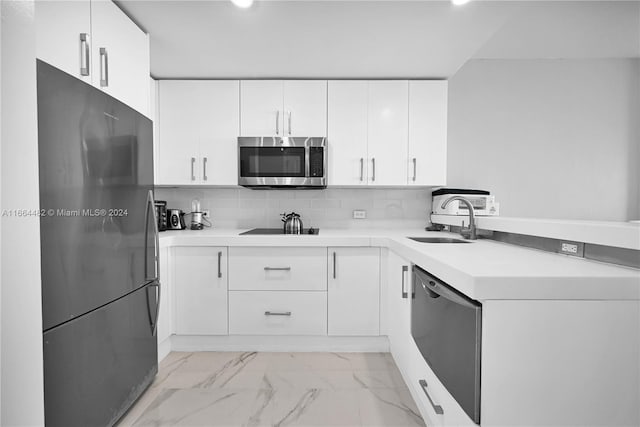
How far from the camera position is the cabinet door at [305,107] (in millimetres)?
2654

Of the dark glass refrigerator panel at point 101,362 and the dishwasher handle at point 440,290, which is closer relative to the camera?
the dishwasher handle at point 440,290

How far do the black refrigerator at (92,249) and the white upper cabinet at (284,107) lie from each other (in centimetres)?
107

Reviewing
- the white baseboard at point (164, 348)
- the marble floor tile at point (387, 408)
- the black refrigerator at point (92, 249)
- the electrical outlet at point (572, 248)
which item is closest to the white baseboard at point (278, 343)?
the white baseboard at point (164, 348)

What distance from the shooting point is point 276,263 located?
7.73 ft

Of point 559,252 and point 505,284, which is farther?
point 559,252

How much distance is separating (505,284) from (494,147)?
2598 mm

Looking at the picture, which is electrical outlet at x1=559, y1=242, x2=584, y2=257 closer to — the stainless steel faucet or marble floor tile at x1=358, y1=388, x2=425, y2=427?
the stainless steel faucet

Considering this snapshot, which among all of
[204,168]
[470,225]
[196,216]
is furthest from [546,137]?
[196,216]

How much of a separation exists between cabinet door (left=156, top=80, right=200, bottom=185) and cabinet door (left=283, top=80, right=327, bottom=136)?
2.54 ft

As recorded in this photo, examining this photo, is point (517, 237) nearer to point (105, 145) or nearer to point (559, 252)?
point (559, 252)

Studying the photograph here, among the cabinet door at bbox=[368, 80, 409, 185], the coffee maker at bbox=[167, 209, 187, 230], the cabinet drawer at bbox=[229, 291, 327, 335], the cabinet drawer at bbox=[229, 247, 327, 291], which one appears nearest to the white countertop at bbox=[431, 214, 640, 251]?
the cabinet door at bbox=[368, 80, 409, 185]

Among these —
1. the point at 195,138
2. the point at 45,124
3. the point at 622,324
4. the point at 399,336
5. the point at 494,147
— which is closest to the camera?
the point at 622,324

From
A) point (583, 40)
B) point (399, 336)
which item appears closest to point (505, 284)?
point (399, 336)

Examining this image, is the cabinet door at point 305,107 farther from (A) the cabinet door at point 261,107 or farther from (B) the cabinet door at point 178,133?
(B) the cabinet door at point 178,133
